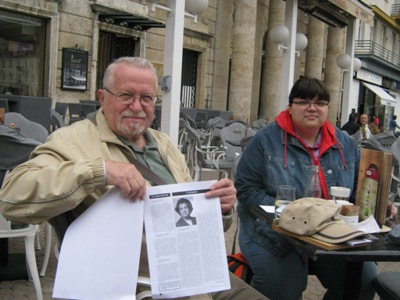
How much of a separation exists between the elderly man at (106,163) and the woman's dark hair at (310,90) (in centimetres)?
92

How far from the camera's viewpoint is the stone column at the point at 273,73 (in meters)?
20.1

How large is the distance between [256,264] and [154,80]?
1191 mm

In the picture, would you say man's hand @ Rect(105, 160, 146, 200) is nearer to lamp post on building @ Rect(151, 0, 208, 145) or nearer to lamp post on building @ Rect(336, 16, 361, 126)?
lamp post on building @ Rect(151, 0, 208, 145)

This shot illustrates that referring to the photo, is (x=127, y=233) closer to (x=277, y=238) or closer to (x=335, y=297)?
(x=277, y=238)

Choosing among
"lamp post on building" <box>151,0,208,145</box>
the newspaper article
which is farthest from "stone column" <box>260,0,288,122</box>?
the newspaper article

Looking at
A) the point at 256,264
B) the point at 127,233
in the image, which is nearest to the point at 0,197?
the point at 127,233

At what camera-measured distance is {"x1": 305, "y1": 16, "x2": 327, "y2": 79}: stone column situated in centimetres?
2344

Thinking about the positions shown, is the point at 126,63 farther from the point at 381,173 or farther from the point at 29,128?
the point at 29,128

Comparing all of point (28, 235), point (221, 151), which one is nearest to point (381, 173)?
point (28, 235)

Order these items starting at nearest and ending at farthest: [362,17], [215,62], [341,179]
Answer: [341,179]
[362,17]
[215,62]

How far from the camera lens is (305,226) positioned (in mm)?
2143

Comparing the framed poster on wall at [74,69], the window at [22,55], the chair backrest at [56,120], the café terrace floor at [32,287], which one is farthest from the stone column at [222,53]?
the café terrace floor at [32,287]

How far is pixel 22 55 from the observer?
1287 cm

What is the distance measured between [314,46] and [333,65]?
4.40 feet
